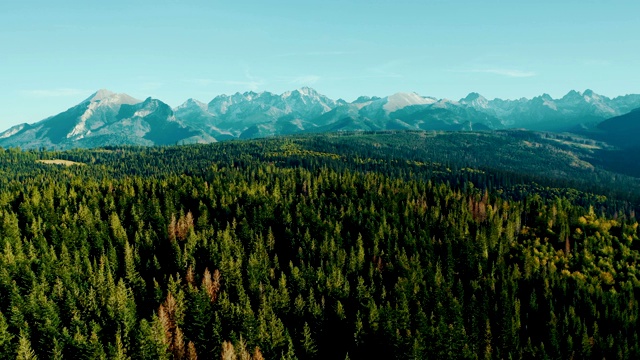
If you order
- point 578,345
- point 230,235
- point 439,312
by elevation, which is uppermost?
point 230,235

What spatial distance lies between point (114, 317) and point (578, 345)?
394 feet

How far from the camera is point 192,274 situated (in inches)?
5404

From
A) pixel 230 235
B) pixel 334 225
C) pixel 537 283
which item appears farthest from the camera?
pixel 334 225

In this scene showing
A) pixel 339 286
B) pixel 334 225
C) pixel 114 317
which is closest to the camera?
pixel 114 317

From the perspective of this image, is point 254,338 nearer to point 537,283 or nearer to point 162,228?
point 162,228

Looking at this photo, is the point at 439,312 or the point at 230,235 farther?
the point at 230,235

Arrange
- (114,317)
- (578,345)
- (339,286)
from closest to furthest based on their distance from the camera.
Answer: (114,317)
(578,345)
(339,286)

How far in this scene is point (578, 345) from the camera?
11569 cm

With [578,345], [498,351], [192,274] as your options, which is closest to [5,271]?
[192,274]

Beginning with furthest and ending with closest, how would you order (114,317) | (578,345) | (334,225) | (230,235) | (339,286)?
(334,225) < (230,235) < (339,286) < (578,345) < (114,317)

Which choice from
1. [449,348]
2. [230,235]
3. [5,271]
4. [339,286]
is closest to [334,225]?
[230,235]

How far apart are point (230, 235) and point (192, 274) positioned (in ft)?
129

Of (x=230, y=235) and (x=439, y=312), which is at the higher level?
(x=230, y=235)

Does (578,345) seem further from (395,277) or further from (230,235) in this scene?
(230,235)
